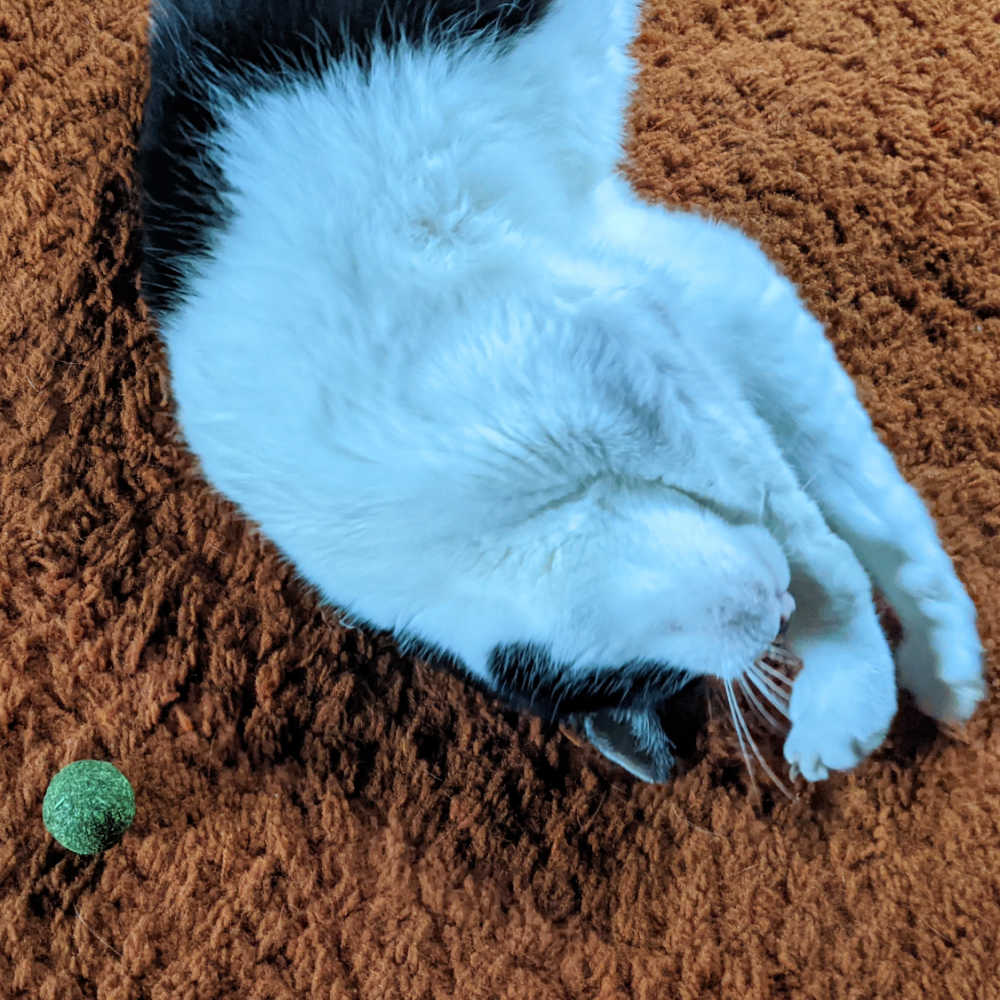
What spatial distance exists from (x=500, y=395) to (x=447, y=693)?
0.60m

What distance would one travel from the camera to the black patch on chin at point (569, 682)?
1022 mm

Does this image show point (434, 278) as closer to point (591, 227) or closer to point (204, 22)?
point (591, 227)

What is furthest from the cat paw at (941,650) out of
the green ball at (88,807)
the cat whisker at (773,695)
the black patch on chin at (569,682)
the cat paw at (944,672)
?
the green ball at (88,807)

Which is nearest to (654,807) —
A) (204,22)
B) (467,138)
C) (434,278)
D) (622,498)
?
(622,498)

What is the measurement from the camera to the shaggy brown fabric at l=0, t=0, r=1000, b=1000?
1.20 meters

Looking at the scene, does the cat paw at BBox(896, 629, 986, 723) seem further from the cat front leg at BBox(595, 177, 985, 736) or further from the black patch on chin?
the black patch on chin

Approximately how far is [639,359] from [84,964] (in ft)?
3.81

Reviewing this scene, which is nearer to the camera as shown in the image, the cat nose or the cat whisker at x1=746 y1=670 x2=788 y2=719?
the cat nose

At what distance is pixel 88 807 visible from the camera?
3.93 ft

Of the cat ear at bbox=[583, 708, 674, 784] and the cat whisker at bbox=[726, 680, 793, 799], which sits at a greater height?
the cat ear at bbox=[583, 708, 674, 784]

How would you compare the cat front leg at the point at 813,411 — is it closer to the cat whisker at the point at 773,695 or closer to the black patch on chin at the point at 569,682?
the cat whisker at the point at 773,695

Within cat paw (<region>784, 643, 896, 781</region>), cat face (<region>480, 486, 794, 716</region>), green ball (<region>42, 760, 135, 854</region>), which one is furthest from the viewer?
green ball (<region>42, 760, 135, 854</region>)

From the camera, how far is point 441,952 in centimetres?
123

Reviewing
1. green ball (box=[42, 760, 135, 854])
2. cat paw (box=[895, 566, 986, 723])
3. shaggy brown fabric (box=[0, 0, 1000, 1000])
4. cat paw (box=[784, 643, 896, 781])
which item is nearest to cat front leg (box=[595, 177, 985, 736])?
cat paw (box=[895, 566, 986, 723])
